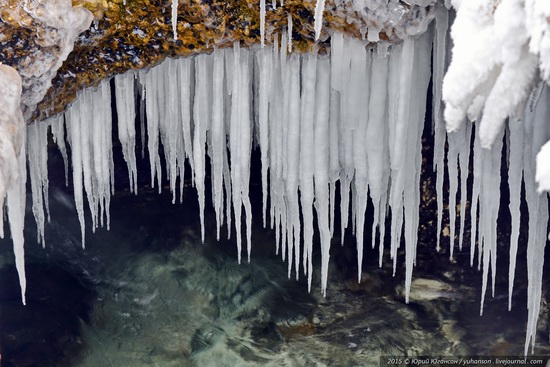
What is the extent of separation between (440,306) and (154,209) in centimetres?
255

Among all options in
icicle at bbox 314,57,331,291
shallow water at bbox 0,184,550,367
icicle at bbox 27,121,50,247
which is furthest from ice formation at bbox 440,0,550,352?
shallow water at bbox 0,184,550,367

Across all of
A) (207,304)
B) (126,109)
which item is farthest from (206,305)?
(126,109)

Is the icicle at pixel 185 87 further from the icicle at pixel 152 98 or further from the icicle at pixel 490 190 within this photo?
the icicle at pixel 490 190

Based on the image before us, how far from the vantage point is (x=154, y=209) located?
6316 mm

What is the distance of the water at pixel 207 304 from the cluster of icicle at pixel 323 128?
1.53 meters

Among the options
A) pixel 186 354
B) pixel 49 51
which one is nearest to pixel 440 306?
pixel 186 354

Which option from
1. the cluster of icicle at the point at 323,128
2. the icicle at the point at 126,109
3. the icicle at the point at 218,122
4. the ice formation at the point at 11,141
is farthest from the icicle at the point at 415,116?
the ice formation at the point at 11,141

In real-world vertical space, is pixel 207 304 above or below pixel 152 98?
below

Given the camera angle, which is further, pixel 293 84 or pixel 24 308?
pixel 24 308

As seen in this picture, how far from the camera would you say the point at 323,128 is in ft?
13.2

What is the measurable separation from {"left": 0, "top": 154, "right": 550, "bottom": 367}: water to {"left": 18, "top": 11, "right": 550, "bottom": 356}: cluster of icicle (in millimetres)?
1532

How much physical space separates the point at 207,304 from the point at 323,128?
260cm

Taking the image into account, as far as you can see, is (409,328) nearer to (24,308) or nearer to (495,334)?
(495,334)

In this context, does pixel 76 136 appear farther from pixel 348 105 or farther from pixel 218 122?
pixel 348 105
